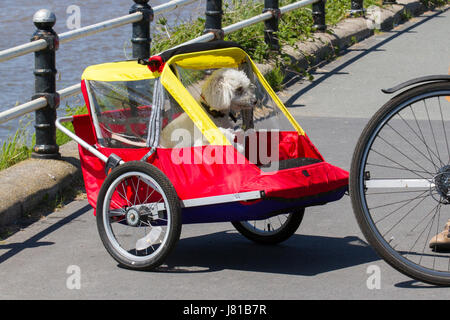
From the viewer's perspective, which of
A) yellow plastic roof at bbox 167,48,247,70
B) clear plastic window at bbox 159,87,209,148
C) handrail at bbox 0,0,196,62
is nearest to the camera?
clear plastic window at bbox 159,87,209,148

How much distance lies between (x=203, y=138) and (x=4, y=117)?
76.0 inches

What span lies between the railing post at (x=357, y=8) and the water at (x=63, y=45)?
7.02ft

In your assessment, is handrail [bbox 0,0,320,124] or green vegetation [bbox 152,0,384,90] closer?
handrail [bbox 0,0,320,124]

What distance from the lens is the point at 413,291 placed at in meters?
4.46

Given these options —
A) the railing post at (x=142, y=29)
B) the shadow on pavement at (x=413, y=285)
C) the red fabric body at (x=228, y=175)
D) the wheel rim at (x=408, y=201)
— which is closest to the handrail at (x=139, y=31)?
the railing post at (x=142, y=29)

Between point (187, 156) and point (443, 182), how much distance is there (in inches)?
50.4

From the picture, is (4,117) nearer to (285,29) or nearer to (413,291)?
(413,291)

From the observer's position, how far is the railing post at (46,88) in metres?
6.54

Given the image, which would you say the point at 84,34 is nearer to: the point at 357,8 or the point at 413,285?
the point at 413,285

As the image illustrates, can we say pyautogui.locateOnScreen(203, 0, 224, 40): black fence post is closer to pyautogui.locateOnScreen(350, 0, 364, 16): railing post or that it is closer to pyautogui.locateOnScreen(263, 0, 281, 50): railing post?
pyautogui.locateOnScreen(263, 0, 281, 50): railing post

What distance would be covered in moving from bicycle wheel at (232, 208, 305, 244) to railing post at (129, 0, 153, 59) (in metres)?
3.23

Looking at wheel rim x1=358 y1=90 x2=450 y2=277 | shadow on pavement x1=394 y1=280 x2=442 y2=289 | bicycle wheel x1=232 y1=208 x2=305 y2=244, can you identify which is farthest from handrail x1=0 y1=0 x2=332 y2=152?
shadow on pavement x1=394 y1=280 x2=442 y2=289

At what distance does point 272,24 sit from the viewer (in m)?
10.7

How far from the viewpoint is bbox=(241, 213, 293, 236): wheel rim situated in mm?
5370
